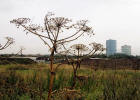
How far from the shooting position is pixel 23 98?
14.8 feet

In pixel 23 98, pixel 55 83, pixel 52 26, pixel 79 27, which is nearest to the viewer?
pixel 52 26

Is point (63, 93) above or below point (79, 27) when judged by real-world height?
below

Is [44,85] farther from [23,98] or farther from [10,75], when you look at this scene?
[10,75]

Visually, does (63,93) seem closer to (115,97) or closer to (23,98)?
(115,97)

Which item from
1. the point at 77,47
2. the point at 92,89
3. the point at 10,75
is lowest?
the point at 92,89

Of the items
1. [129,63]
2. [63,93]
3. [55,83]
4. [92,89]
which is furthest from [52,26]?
[129,63]

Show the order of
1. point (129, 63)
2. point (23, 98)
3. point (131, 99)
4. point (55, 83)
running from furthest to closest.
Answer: point (129, 63) < point (55, 83) < point (23, 98) < point (131, 99)

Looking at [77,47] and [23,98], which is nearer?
[77,47]

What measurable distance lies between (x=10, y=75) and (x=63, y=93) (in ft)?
15.8

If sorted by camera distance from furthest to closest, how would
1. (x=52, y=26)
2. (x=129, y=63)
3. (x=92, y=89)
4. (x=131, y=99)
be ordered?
(x=129, y=63), (x=92, y=89), (x=131, y=99), (x=52, y=26)

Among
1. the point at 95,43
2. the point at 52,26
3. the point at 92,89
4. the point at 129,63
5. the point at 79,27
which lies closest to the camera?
the point at 52,26

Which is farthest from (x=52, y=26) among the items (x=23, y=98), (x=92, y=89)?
(x=92, y=89)

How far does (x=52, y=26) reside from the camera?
1.69 meters

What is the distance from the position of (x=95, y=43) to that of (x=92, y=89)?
9.28 feet
